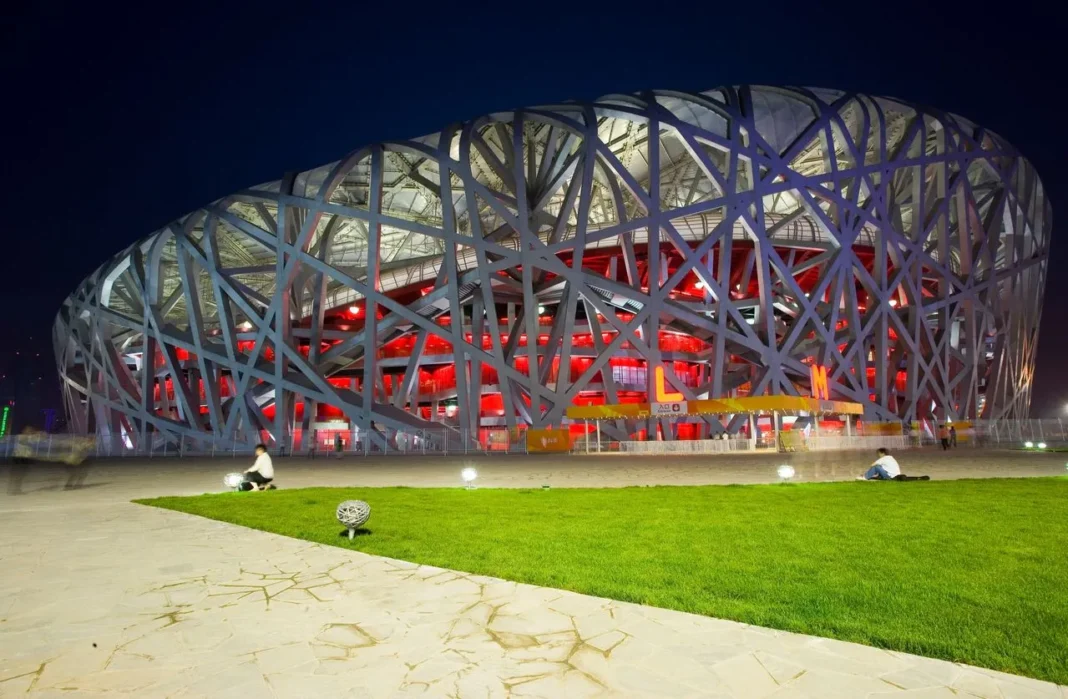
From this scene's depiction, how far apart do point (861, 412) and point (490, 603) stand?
3518 centimetres

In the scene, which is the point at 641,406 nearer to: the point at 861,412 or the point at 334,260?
the point at 861,412

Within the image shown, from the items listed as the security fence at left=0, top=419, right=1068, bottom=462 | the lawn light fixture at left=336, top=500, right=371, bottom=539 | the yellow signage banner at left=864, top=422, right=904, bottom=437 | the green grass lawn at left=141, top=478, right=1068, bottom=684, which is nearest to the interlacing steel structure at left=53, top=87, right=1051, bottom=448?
the security fence at left=0, top=419, right=1068, bottom=462

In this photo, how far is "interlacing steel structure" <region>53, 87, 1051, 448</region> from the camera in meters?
33.3

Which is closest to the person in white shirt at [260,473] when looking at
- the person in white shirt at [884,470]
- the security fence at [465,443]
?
the person in white shirt at [884,470]

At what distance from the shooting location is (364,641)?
3828mm

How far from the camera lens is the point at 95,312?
4116 centimetres

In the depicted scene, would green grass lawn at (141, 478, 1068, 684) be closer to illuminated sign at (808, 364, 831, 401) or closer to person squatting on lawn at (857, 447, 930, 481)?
person squatting on lawn at (857, 447, 930, 481)

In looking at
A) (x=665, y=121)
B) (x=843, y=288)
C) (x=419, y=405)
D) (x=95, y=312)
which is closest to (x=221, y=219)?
(x=95, y=312)

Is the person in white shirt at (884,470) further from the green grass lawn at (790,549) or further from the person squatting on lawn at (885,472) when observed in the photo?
the green grass lawn at (790,549)

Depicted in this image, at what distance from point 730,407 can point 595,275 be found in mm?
9813

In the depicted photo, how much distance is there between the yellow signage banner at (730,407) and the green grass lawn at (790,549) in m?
16.1

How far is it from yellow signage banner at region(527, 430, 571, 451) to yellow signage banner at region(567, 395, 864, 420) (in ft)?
3.66

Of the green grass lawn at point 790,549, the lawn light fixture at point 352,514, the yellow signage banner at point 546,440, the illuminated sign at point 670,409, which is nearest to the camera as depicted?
the green grass lawn at point 790,549

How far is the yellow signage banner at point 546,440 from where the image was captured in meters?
31.1
